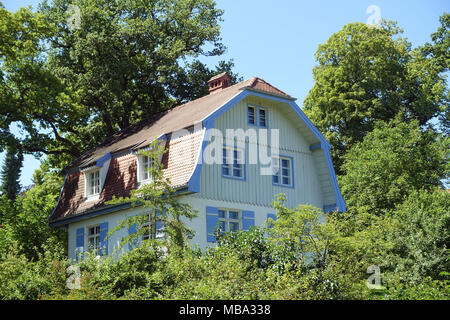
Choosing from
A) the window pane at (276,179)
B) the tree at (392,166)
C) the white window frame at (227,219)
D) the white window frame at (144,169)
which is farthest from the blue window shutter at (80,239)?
the tree at (392,166)

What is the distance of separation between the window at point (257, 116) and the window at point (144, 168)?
4311 millimetres

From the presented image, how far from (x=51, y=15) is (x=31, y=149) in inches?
381

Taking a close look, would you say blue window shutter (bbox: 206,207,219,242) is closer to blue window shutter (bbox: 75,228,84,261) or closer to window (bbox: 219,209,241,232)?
window (bbox: 219,209,241,232)

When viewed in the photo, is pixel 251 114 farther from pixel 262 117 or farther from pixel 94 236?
pixel 94 236

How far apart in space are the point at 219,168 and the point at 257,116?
10.6 feet

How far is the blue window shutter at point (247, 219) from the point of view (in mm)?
23391

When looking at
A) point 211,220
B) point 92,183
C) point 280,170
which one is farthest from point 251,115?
point 92,183

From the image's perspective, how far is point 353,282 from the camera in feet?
49.9

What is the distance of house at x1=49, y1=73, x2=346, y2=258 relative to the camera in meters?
22.3

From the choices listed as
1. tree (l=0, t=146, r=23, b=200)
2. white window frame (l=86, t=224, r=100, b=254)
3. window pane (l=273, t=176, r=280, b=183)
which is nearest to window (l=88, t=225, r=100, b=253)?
white window frame (l=86, t=224, r=100, b=254)

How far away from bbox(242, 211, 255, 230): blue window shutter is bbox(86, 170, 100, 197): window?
6561 mm

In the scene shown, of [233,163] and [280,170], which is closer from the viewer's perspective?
[233,163]

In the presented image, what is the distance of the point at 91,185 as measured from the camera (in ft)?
87.8

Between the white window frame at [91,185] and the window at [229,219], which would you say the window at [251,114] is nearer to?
the window at [229,219]
